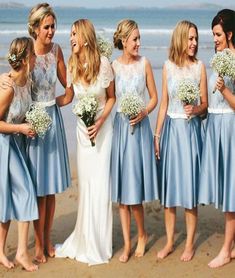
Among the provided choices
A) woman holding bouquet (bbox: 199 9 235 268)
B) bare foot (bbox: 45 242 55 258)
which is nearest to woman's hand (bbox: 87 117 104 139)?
woman holding bouquet (bbox: 199 9 235 268)

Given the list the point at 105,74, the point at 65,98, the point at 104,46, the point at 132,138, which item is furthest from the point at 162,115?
the point at 65,98

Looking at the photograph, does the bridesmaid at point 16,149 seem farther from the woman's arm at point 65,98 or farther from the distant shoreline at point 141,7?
the distant shoreline at point 141,7

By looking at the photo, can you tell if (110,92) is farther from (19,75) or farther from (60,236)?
(60,236)

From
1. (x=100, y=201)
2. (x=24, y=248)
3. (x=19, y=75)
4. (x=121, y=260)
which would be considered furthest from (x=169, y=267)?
(x=19, y=75)

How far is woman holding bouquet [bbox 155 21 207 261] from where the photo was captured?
21.3ft

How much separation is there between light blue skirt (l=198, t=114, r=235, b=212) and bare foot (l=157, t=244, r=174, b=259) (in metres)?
0.83

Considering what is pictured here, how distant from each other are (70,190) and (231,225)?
3496mm

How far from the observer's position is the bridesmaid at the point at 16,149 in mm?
6211

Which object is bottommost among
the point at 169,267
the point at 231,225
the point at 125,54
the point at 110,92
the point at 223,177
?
the point at 169,267

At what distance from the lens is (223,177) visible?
6352mm

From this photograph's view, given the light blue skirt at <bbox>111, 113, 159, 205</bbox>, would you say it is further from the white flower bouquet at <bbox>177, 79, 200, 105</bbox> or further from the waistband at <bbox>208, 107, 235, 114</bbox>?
the waistband at <bbox>208, 107, 235, 114</bbox>

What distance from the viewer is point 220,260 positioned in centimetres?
659

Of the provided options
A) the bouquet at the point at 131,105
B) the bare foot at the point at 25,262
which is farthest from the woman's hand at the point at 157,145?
the bare foot at the point at 25,262

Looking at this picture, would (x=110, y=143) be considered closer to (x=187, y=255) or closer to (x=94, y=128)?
(x=94, y=128)
